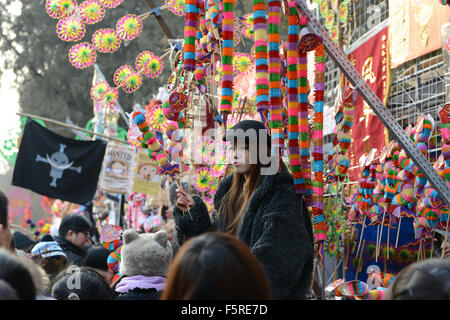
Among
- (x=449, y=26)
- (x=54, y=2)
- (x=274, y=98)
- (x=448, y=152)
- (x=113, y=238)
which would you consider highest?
(x=54, y=2)

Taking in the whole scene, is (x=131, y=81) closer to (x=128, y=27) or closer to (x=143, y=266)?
(x=128, y=27)

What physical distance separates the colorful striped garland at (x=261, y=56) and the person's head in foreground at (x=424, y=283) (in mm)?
1344

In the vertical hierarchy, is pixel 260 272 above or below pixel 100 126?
below

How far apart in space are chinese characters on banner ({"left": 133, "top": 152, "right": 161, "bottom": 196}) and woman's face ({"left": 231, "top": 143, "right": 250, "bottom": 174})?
494 centimetres

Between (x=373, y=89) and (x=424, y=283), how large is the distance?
5379 mm

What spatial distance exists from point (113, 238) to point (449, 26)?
2.78 metres

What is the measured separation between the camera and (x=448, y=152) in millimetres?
3301

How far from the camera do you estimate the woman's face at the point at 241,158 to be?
244 cm

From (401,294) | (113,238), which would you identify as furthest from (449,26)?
(401,294)

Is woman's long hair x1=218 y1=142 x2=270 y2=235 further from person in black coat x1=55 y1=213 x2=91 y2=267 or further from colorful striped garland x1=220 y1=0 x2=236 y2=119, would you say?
person in black coat x1=55 y1=213 x2=91 y2=267

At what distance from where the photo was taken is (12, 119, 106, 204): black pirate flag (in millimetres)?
7211

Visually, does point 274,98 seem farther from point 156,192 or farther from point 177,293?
point 156,192

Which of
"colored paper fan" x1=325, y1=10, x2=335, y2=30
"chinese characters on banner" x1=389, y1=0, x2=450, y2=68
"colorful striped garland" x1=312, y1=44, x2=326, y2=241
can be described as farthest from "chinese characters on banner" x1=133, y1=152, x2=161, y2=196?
"colorful striped garland" x1=312, y1=44, x2=326, y2=241

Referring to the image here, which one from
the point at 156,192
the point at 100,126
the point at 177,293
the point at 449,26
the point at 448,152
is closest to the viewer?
the point at 177,293
